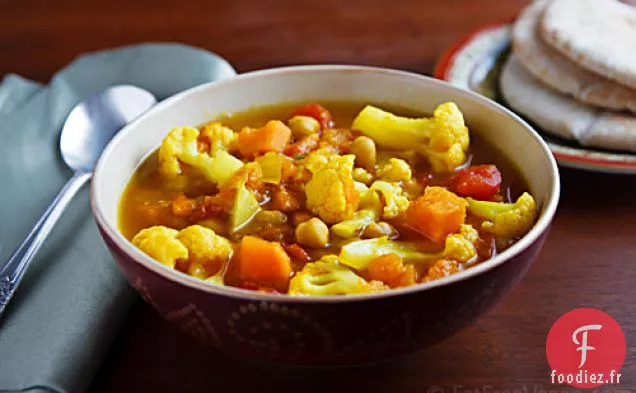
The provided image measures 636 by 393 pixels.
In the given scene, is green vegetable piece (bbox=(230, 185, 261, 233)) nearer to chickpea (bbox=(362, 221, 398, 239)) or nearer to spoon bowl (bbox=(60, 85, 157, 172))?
chickpea (bbox=(362, 221, 398, 239))

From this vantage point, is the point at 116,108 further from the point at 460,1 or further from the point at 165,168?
the point at 460,1

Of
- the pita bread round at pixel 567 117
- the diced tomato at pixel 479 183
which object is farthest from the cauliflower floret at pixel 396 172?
the pita bread round at pixel 567 117

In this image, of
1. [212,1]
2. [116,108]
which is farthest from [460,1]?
[116,108]

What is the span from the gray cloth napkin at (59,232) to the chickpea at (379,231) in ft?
1.78

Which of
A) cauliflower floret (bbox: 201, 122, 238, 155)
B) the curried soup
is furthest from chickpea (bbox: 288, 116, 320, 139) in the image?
cauliflower floret (bbox: 201, 122, 238, 155)

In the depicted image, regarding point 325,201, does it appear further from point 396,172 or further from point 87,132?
point 87,132

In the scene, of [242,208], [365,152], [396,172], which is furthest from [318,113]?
[242,208]

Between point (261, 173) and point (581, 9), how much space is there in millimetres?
1339

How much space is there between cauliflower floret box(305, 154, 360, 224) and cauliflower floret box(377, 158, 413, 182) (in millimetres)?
124

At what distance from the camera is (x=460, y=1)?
3.20m

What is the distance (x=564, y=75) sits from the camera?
2242mm

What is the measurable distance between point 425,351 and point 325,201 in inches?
14.0

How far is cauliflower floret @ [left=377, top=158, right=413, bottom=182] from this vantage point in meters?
1.67

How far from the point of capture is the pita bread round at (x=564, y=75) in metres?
2.16
